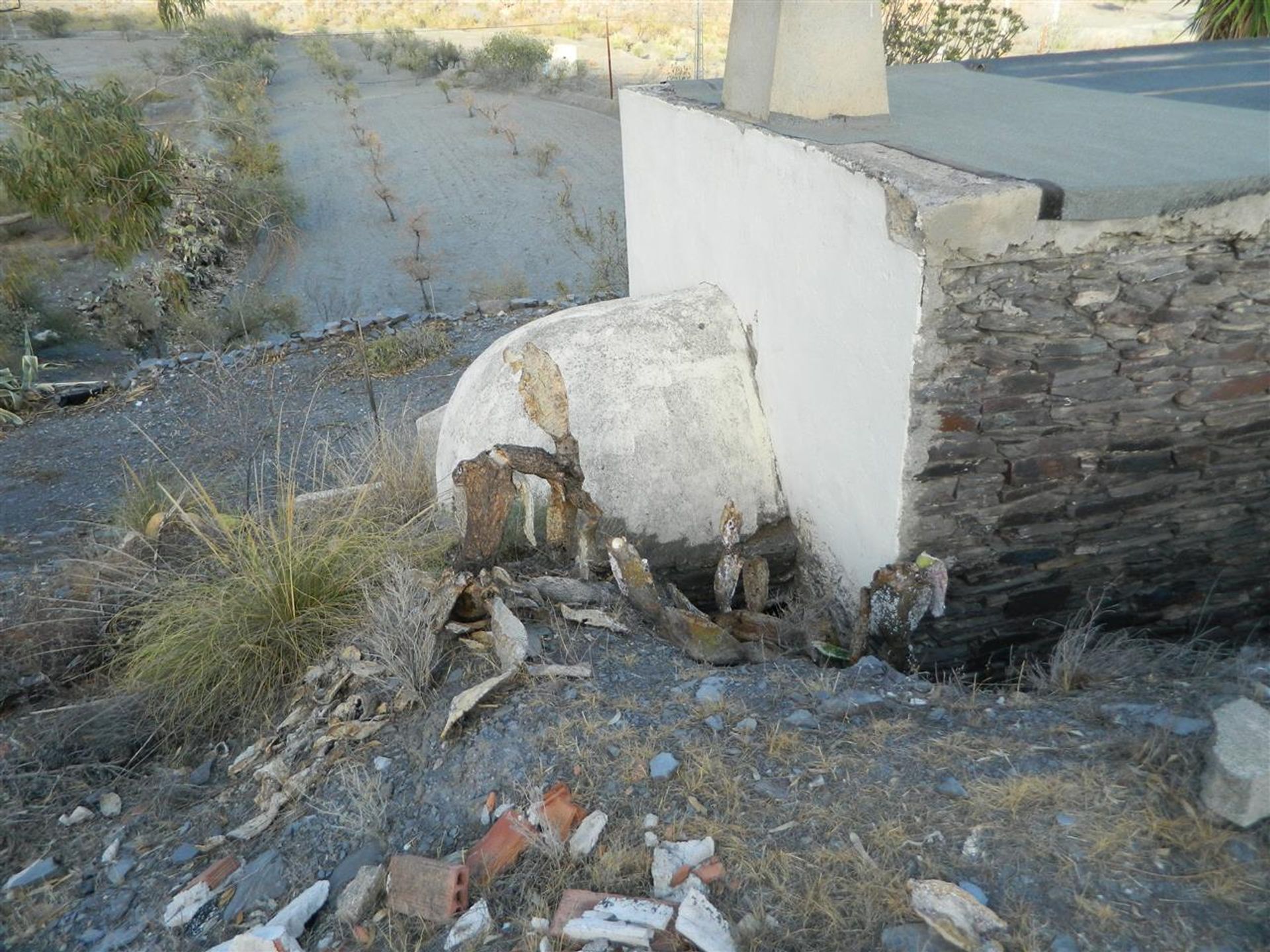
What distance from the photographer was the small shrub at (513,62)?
75.4 ft

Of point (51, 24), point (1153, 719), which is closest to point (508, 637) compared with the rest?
point (1153, 719)

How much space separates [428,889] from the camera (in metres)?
2.22

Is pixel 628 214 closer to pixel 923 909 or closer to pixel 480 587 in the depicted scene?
pixel 480 587

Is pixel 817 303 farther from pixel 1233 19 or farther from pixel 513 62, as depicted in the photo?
pixel 513 62

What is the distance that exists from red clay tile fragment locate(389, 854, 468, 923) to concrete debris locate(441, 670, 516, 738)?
1.58ft

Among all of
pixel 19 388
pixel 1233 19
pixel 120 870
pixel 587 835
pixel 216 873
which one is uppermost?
pixel 1233 19

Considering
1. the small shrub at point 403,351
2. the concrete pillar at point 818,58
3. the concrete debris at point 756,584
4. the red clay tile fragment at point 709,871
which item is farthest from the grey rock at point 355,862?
the small shrub at point 403,351

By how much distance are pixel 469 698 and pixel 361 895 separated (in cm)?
62

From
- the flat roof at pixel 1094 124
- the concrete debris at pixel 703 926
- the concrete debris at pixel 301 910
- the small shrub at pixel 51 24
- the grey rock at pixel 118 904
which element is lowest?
the grey rock at pixel 118 904

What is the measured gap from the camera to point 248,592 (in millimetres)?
3607

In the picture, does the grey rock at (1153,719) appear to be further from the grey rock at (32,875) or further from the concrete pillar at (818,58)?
the grey rock at (32,875)

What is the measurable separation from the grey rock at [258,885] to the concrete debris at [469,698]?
21.7 inches

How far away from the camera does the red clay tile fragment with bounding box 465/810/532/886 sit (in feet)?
7.50

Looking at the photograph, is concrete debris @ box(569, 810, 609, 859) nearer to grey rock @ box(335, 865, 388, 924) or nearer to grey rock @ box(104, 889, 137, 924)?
grey rock @ box(335, 865, 388, 924)
